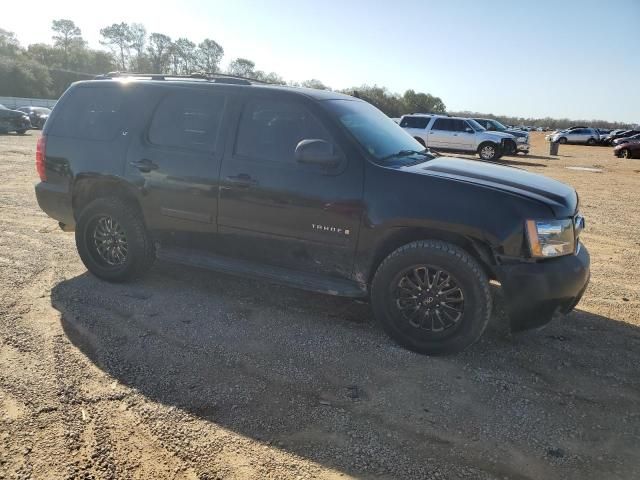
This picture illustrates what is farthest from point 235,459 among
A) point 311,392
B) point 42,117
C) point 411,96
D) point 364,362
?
point 411,96

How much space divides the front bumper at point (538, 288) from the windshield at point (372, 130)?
133cm

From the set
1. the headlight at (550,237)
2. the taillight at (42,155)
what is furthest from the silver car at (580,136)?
the taillight at (42,155)

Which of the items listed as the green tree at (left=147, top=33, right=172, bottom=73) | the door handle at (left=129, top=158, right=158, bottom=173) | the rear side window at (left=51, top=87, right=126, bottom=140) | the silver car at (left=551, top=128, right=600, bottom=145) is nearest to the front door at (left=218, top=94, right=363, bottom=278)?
the door handle at (left=129, top=158, right=158, bottom=173)

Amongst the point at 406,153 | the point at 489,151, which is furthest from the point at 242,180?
the point at 489,151

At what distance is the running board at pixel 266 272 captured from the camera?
3748 millimetres

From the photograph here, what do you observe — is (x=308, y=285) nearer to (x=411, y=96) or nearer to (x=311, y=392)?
(x=311, y=392)

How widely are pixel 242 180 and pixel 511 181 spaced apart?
2.12 meters

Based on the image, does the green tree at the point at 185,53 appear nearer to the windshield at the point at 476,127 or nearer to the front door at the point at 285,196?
the windshield at the point at 476,127

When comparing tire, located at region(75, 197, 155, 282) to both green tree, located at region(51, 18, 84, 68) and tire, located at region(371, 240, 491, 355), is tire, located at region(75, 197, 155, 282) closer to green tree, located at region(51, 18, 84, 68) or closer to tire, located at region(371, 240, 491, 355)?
tire, located at region(371, 240, 491, 355)

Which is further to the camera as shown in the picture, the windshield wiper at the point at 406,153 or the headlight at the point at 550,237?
the windshield wiper at the point at 406,153

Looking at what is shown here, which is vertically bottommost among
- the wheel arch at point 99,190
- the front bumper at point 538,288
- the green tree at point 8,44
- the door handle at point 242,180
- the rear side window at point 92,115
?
the front bumper at point 538,288

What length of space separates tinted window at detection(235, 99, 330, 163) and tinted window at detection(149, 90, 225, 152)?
0.28 meters

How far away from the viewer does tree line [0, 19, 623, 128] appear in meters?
47.1

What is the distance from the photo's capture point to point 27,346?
11.4 feet
